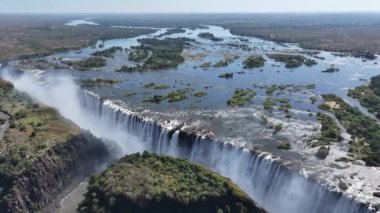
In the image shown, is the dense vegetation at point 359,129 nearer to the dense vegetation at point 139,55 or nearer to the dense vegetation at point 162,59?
the dense vegetation at point 162,59

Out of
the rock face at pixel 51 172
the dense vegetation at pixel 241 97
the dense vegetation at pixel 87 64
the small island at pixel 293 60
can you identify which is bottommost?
the rock face at pixel 51 172

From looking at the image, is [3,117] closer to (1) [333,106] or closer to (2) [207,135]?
(2) [207,135]

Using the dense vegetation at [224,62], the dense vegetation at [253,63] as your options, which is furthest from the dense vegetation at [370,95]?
the dense vegetation at [224,62]

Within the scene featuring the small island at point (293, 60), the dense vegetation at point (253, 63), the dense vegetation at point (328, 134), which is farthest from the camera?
the small island at point (293, 60)

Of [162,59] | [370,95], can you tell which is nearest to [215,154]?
[370,95]

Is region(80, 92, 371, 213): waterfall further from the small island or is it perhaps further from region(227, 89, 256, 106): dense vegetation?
the small island

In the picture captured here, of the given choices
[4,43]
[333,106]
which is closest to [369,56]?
[333,106]
